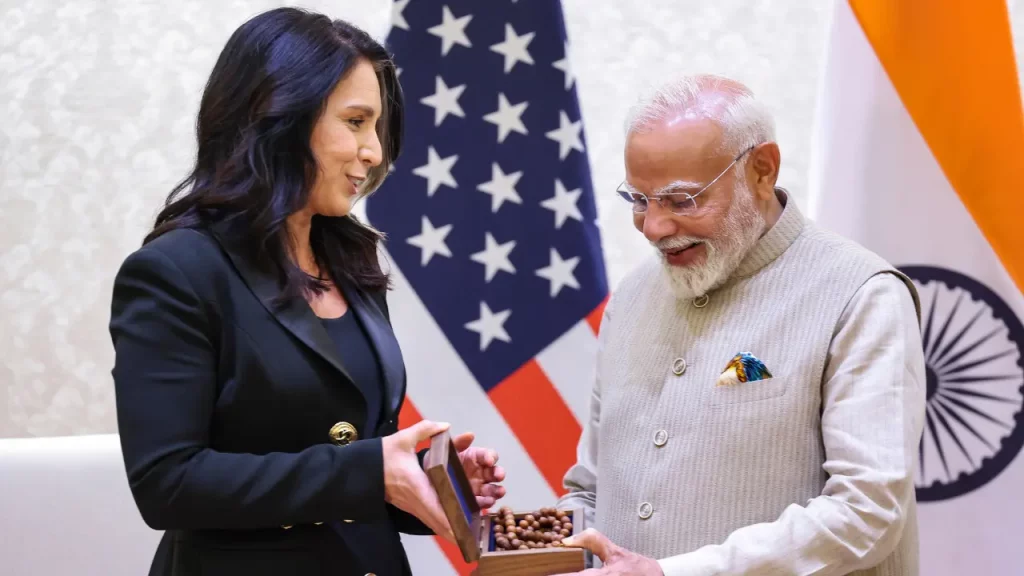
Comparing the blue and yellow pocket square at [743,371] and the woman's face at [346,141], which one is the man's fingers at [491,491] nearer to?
the blue and yellow pocket square at [743,371]

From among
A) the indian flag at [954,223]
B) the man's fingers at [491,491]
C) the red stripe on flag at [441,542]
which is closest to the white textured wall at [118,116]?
the indian flag at [954,223]

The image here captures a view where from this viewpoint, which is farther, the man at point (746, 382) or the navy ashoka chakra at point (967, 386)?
the navy ashoka chakra at point (967, 386)

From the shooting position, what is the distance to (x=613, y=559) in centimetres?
152

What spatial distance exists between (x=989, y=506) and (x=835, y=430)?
47.7 inches

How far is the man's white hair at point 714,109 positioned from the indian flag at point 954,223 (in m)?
0.91

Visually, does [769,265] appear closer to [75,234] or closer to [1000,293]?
[1000,293]

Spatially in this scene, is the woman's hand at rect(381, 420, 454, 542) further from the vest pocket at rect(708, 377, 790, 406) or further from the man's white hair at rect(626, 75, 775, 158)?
the man's white hair at rect(626, 75, 775, 158)

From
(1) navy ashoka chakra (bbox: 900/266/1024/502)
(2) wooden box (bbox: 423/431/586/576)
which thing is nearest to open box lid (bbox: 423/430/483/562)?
(2) wooden box (bbox: 423/431/586/576)

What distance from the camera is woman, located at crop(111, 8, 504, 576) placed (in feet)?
4.57

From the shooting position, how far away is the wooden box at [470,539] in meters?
1.35

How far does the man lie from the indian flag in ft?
2.73

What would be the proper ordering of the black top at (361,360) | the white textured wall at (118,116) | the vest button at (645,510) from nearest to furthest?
the black top at (361,360) → the vest button at (645,510) → the white textured wall at (118,116)

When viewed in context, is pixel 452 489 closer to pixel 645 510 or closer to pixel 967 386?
pixel 645 510

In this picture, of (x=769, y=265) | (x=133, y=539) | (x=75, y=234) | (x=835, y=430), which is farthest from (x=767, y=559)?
(x=75, y=234)
